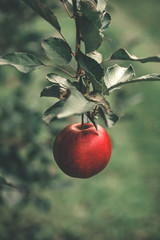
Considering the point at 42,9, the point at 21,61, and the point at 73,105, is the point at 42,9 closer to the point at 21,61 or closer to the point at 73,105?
the point at 21,61

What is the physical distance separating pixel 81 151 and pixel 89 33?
0.97 feet

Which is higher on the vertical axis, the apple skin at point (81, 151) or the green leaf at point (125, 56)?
the green leaf at point (125, 56)

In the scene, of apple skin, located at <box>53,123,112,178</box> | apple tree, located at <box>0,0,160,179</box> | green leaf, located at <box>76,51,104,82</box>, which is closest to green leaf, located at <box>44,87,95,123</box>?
apple tree, located at <box>0,0,160,179</box>

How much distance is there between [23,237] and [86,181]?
4.37ft

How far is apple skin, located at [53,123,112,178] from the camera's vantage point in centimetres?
78

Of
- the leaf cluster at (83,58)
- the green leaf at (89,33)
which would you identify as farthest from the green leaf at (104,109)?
the green leaf at (89,33)

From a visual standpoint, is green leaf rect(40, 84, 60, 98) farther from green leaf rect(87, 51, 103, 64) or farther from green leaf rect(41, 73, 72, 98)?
green leaf rect(87, 51, 103, 64)

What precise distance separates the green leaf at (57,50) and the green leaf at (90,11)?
9 cm

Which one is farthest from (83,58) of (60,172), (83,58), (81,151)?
(60,172)

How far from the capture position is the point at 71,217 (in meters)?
3.08

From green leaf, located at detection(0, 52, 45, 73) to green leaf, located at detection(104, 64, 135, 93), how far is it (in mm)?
167

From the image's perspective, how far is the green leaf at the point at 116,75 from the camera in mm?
738

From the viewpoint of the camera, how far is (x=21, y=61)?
68cm

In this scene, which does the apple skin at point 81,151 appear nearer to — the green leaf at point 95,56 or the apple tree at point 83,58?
the apple tree at point 83,58
